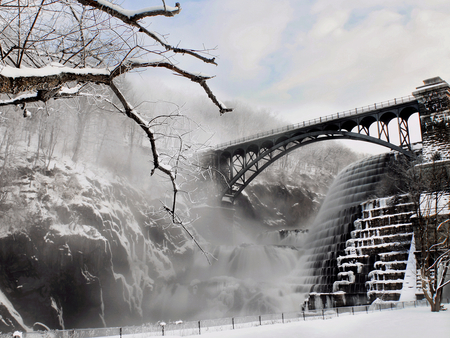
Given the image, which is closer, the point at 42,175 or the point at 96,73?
the point at 96,73

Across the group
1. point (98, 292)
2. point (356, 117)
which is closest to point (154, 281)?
point (98, 292)

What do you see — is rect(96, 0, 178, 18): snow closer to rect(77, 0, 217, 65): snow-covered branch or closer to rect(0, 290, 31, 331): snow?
rect(77, 0, 217, 65): snow-covered branch

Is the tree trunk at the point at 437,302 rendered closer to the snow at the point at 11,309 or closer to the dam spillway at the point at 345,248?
the dam spillway at the point at 345,248

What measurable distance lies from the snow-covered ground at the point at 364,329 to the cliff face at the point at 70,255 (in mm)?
15365

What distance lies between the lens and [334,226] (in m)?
27.2

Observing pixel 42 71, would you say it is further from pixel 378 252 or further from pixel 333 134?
pixel 333 134

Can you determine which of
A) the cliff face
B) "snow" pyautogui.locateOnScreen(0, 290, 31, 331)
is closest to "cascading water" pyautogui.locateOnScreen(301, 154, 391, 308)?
the cliff face

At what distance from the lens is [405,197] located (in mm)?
23156

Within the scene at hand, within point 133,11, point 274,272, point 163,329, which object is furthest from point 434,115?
point 133,11

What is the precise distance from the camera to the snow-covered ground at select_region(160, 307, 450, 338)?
946 centimetres

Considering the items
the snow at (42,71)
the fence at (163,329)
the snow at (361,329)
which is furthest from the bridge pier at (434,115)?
the snow at (42,71)

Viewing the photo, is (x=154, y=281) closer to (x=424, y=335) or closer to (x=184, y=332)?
(x=184, y=332)

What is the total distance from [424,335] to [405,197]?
15.7m

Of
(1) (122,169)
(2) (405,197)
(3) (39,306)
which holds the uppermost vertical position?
(1) (122,169)
